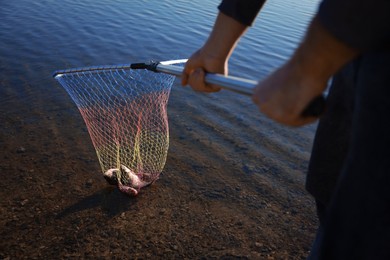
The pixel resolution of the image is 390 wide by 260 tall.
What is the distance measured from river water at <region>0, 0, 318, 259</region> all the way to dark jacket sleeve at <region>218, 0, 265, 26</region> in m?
2.85

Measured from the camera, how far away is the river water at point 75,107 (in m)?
4.54

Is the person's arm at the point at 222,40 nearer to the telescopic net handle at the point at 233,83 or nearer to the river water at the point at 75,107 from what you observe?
the telescopic net handle at the point at 233,83

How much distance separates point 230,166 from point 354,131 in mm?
3613

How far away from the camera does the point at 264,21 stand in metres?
13.2

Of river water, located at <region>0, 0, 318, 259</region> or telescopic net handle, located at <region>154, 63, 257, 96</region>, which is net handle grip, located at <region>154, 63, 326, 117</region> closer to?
telescopic net handle, located at <region>154, 63, 257, 96</region>

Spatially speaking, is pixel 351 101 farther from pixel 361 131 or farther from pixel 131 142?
pixel 131 142

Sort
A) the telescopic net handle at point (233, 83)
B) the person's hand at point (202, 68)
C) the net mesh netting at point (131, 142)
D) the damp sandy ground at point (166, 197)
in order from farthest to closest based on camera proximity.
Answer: the net mesh netting at point (131, 142), the damp sandy ground at point (166, 197), the person's hand at point (202, 68), the telescopic net handle at point (233, 83)

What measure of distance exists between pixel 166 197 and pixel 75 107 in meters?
2.73

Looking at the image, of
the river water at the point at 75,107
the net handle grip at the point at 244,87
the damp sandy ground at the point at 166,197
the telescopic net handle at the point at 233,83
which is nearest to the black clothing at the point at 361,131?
the net handle grip at the point at 244,87

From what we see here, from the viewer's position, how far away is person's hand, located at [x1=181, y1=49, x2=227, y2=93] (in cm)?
192

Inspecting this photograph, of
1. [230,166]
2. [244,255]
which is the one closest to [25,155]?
[230,166]

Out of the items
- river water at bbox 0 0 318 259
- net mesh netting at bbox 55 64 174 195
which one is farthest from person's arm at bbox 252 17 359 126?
river water at bbox 0 0 318 259

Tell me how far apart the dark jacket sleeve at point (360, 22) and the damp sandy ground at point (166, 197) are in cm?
272

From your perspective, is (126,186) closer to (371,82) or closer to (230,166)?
(230,166)
